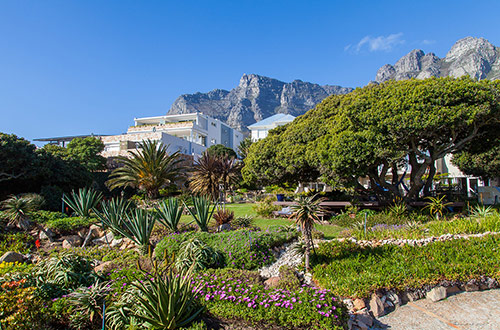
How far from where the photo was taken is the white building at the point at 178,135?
1242 inches

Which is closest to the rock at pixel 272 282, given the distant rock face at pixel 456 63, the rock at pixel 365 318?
the rock at pixel 365 318

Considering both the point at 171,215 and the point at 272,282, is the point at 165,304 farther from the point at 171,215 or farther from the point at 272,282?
the point at 171,215

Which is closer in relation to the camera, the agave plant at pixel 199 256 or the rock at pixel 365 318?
the rock at pixel 365 318

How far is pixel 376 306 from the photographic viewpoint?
5176mm

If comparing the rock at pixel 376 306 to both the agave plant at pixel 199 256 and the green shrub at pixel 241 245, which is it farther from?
the agave plant at pixel 199 256

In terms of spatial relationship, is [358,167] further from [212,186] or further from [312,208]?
[212,186]

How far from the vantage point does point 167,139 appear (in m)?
31.0

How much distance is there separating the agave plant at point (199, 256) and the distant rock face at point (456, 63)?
11329cm

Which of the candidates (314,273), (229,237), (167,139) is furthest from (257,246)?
(167,139)

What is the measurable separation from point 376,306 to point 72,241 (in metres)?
9.82

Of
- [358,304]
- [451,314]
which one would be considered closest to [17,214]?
[358,304]

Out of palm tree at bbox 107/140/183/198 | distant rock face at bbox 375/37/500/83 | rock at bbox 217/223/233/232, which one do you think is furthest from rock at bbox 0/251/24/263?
distant rock face at bbox 375/37/500/83

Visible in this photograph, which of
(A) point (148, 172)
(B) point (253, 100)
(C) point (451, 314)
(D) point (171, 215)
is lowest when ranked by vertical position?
(C) point (451, 314)

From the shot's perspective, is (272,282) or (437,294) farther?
(272,282)
